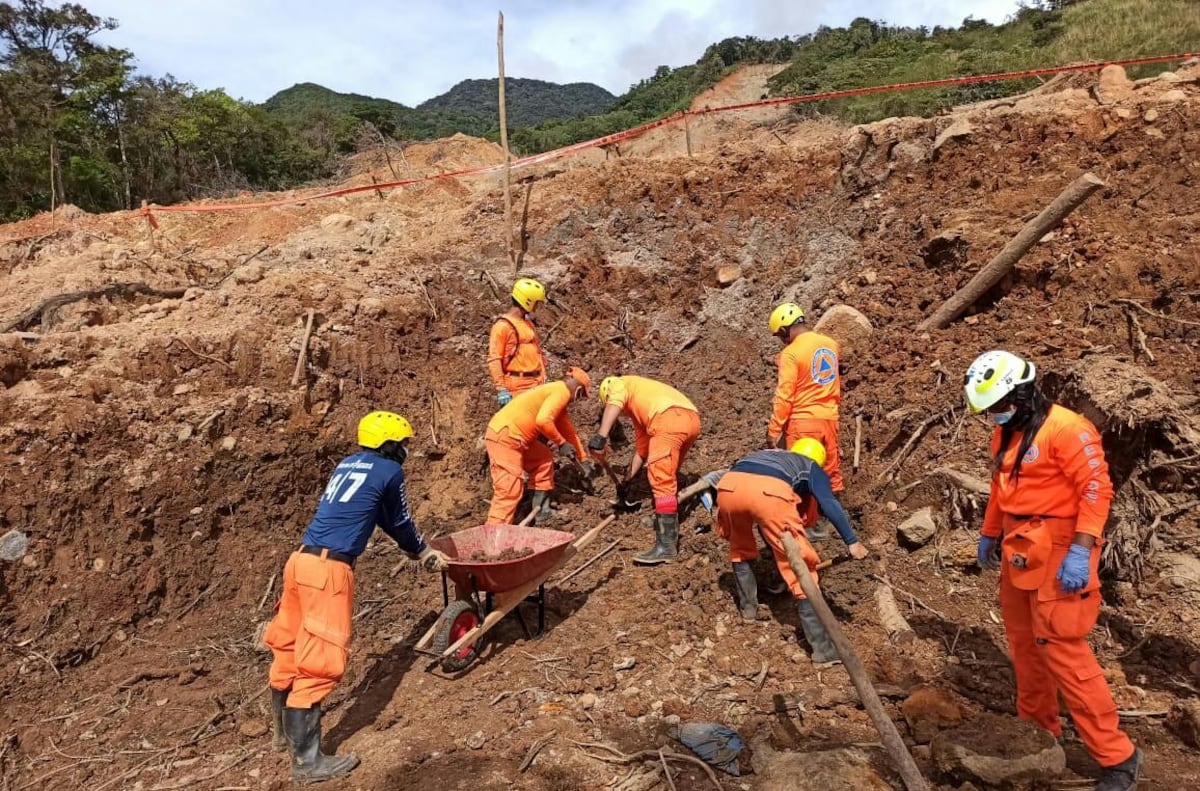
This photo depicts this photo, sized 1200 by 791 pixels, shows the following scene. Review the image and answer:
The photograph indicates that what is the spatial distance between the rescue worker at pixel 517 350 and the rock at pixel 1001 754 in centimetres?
475

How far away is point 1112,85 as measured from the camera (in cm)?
834

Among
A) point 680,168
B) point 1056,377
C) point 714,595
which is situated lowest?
Result: point 714,595

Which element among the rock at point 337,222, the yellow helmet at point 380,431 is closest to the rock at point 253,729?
the yellow helmet at point 380,431

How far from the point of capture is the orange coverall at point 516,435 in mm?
5848

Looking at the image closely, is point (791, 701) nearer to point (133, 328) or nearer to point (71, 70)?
point (133, 328)

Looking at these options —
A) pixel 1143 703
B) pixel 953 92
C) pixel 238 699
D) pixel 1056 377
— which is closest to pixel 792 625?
pixel 1143 703

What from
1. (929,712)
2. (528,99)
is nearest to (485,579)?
(929,712)

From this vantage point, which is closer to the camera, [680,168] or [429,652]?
[429,652]

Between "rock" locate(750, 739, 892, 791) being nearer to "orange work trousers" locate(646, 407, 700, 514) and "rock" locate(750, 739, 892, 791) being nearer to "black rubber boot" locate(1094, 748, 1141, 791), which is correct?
"black rubber boot" locate(1094, 748, 1141, 791)

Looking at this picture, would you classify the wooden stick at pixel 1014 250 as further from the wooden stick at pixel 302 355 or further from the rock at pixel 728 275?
the wooden stick at pixel 302 355

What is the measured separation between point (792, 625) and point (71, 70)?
28044mm

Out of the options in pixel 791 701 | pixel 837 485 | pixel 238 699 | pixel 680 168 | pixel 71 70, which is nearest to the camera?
pixel 791 701

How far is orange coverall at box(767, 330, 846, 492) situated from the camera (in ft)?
18.7

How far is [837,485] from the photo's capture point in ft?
19.0
